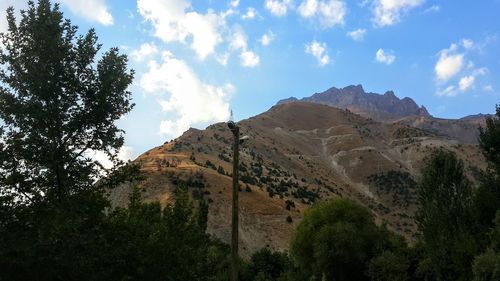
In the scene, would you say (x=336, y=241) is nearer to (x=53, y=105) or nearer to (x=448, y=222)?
(x=448, y=222)

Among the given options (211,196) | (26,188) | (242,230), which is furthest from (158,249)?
(211,196)

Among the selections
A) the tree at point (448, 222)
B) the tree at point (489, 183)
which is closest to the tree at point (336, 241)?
the tree at point (448, 222)

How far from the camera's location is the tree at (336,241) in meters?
42.0

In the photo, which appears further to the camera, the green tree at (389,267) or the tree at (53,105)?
the green tree at (389,267)

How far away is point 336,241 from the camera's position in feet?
139

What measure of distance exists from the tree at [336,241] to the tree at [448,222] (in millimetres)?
8589

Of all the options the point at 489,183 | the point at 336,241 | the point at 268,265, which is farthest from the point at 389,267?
the point at 268,265

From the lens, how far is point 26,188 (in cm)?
1539

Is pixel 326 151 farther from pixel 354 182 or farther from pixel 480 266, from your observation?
pixel 480 266

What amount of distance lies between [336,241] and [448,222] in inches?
536

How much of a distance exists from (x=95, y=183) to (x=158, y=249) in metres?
3.51

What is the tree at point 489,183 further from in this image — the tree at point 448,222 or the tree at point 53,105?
the tree at point 53,105

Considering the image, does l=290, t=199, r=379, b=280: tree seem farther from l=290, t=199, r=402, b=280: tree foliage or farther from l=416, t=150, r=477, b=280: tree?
l=416, t=150, r=477, b=280: tree

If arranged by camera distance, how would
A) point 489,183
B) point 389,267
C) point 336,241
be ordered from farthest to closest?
1. point 336,241
2. point 389,267
3. point 489,183
